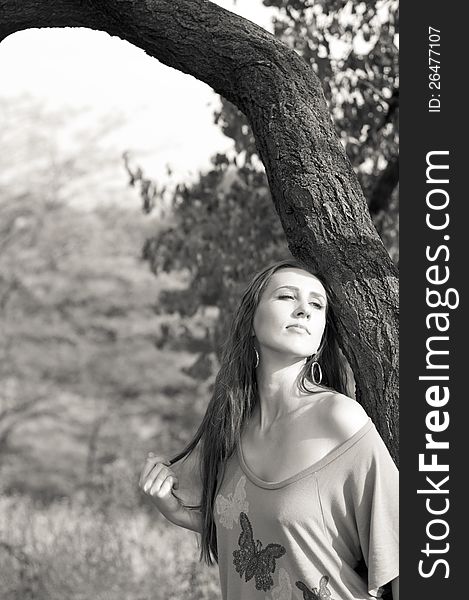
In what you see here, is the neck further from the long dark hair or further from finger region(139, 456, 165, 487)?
finger region(139, 456, 165, 487)

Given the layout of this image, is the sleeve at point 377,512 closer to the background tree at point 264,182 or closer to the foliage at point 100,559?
the background tree at point 264,182

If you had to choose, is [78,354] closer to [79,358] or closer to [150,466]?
[79,358]

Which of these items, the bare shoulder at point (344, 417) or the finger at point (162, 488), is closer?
the bare shoulder at point (344, 417)

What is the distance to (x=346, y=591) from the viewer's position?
5.50 feet

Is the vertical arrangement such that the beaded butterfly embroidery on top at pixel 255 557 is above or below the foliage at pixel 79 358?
below

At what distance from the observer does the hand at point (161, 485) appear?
1.87 metres

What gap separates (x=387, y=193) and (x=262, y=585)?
2685 mm

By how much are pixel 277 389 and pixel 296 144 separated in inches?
24.6

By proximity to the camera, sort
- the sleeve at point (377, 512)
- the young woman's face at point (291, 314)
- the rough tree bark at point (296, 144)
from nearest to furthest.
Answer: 1. the sleeve at point (377, 512)
2. the young woman's face at point (291, 314)
3. the rough tree bark at point (296, 144)

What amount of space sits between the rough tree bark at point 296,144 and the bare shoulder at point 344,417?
13.1 inches

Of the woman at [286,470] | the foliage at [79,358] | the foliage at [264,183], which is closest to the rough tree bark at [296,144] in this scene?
the woman at [286,470]

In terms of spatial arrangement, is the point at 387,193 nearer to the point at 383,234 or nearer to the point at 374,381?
the point at 383,234

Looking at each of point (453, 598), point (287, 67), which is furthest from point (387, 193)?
point (453, 598)

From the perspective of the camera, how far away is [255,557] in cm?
173
